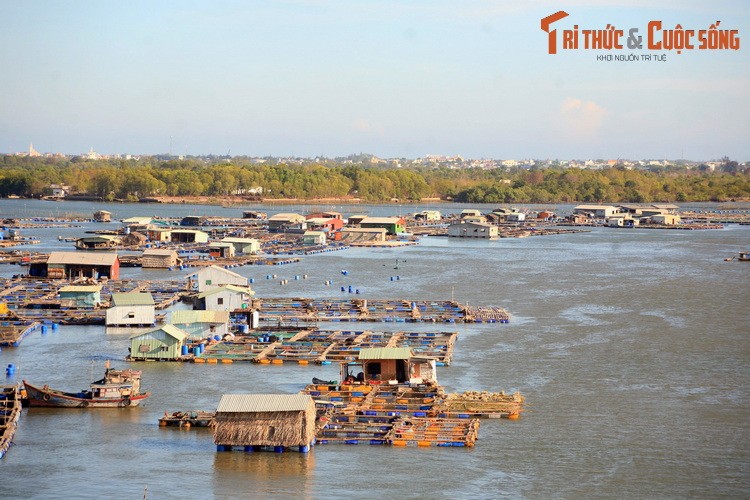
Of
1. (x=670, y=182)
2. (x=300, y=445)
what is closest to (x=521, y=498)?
(x=300, y=445)

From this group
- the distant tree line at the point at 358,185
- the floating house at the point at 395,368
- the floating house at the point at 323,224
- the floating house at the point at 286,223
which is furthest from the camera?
the distant tree line at the point at 358,185

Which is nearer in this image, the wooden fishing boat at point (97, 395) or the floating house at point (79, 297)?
the wooden fishing boat at point (97, 395)

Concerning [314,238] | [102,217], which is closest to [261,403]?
[314,238]

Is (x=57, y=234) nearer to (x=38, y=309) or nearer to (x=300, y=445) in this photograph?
(x=38, y=309)

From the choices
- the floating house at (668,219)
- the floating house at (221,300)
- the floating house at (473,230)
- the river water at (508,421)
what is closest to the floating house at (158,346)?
the river water at (508,421)

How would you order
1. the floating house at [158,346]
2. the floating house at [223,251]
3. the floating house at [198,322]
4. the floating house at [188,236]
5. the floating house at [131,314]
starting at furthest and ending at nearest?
the floating house at [188,236]
the floating house at [223,251]
the floating house at [131,314]
the floating house at [198,322]
the floating house at [158,346]

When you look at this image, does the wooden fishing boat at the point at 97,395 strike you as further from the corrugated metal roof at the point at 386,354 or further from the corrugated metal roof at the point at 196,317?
the corrugated metal roof at the point at 196,317

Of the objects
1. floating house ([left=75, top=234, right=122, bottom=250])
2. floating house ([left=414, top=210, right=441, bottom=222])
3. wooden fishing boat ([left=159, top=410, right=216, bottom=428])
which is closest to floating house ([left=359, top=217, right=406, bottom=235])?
floating house ([left=414, top=210, right=441, bottom=222])
